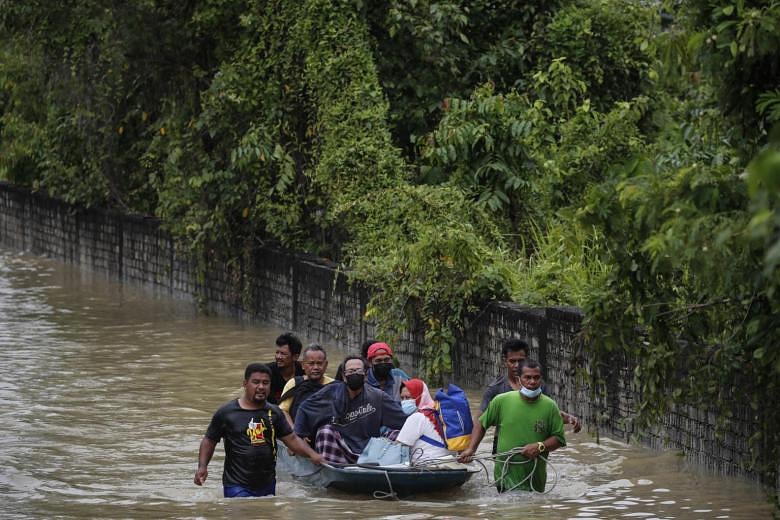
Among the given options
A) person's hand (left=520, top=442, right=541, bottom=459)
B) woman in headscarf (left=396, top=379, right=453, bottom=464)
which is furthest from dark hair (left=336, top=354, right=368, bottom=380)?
person's hand (left=520, top=442, right=541, bottom=459)

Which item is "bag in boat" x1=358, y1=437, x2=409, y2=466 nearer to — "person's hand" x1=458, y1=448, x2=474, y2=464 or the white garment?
the white garment

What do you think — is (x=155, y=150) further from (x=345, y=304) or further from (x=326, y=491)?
(x=326, y=491)

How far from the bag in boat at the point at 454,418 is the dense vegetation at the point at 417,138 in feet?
4.78

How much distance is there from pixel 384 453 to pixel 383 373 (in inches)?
44.1

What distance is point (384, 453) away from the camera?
12.8 metres

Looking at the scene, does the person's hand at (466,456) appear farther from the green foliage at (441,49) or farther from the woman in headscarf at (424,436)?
the green foliage at (441,49)

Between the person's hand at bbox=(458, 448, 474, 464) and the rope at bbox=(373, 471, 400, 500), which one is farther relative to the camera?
the rope at bbox=(373, 471, 400, 500)

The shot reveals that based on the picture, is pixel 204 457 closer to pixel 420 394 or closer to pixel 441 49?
pixel 420 394

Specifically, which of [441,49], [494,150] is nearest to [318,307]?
[494,150]

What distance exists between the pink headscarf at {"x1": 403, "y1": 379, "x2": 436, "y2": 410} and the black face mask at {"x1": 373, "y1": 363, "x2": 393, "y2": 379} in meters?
0.29

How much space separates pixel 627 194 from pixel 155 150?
60.5ft

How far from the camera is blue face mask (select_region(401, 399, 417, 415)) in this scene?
1330cm

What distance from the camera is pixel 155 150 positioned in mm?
27109

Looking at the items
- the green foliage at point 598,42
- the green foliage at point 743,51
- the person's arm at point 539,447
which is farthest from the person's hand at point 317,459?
the green foliage at point 598,42
